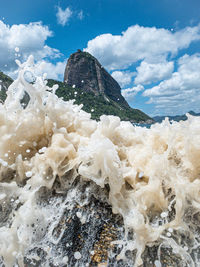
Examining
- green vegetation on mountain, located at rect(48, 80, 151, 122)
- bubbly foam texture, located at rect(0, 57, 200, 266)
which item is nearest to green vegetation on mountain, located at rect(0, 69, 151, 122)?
green vegetation on mountain, located at rect(48, 80, 151, 122)

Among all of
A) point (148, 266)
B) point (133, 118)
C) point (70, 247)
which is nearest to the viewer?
point (148, 266)

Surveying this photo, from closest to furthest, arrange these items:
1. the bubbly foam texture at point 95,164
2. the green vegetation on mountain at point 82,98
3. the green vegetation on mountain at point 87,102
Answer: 1. the bubbly foam texture at point 95,164
2. the green vegetation on mountain at point 82,98
3. the green vegetation on mountain at point 87,102

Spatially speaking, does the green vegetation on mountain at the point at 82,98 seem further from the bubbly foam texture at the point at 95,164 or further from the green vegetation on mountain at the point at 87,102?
the bubbly foam texture at the point at 95,164

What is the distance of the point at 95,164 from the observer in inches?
122

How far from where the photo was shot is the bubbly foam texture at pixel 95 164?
2.74m

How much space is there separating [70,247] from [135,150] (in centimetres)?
181

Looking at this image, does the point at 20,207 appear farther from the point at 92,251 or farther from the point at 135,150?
the point at 135,150

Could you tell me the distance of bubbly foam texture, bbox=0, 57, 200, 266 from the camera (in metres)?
2.74

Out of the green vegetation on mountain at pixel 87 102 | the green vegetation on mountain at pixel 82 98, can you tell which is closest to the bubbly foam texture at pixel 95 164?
the green vegetation on mountain at pixel 82 98

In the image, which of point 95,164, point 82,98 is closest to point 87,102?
point 82,98

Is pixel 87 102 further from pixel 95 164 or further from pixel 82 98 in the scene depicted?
pixel 95 164

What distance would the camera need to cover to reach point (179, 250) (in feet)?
8.55

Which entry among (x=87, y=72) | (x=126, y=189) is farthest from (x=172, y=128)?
(x=87, y=72)

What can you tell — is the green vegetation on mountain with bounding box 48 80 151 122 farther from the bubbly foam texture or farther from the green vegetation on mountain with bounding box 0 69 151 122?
the bubbly foam texture
